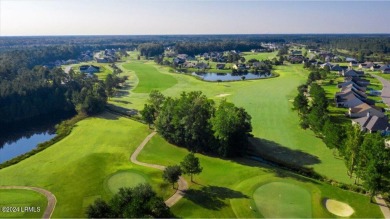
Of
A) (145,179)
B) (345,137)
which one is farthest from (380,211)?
(145,179)

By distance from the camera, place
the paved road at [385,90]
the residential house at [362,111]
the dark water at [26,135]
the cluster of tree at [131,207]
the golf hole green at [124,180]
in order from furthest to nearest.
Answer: the paved road at [385,90] → the residential house at [362,111] → the dark water at [26,135] → the golf hole green at [124,180] → the cluster of tree at [131,207]

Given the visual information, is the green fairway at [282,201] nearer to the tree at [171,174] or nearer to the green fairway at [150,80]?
the tree at [171,174]

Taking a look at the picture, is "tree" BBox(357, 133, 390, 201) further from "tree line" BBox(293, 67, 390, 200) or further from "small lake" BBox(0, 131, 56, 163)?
"small lake" BBox(0, 131, 56, 163)

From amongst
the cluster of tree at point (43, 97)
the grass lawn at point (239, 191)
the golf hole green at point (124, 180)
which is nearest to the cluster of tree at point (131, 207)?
the grass lawn at point (239, 191)

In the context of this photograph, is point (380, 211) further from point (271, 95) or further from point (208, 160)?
point (271, 95)

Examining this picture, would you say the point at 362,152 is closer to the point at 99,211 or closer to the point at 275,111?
the point at 99,211

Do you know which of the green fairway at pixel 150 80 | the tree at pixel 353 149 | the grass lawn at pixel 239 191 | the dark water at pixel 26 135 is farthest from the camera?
the green fairway at pixel 150 80

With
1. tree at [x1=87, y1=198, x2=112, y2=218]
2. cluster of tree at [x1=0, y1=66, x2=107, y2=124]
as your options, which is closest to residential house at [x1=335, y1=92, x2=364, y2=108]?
cluster of tree at [x1=0, y1=66, x2=107, y2=124]
